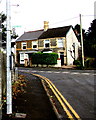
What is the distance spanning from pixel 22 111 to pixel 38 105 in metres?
1.01

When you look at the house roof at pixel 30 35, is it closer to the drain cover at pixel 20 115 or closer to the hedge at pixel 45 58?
the hedge at pixel 45 58

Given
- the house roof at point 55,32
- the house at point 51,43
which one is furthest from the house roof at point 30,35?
the house roof at point 55,32

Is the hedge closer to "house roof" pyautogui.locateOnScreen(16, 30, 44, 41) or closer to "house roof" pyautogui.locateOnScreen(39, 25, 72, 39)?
"house roof" pyautogui.locateOnScreen(39, 25, 72, 39)

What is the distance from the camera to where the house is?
3556 centimetres

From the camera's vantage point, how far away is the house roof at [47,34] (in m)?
37.1

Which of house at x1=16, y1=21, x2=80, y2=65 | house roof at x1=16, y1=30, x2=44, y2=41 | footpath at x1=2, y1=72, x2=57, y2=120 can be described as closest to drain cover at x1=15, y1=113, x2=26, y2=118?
footpath at x1=2, y1=72, x2=57, y2=120

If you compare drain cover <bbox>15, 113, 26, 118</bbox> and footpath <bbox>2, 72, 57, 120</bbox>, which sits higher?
drain cover <bbox>15, 113, 26, 118</bbox>

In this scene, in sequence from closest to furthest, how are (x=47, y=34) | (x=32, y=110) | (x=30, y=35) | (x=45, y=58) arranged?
(x=32, y=110) < (x=45, y=58) < (x=47, y=34) < (x=30, y=35)

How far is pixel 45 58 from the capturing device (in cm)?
3234

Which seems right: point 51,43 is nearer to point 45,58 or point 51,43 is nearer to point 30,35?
point 45,58

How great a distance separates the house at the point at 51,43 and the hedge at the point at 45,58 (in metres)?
4.11

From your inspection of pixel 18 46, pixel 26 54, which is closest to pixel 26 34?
pixel 18 46

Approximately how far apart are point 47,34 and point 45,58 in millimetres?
9443

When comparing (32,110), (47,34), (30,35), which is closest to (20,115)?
(32,110)
